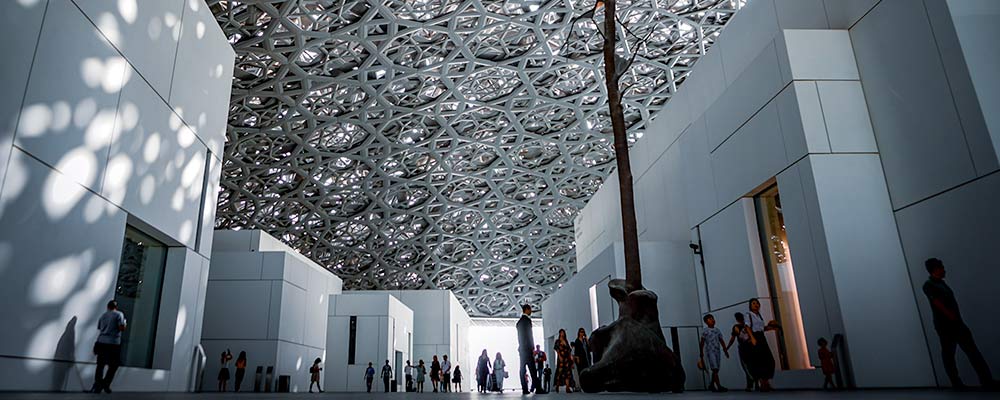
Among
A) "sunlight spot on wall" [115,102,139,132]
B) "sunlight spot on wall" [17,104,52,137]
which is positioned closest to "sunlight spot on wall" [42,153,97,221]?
"sunlight spot on wall" [17,104,52,137]

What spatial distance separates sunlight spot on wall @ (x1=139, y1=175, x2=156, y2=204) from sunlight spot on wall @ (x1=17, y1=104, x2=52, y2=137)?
95.4 inches

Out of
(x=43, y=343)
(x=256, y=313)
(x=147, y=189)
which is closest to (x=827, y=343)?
(x=43, y=343)

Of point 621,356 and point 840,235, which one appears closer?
point 621,356

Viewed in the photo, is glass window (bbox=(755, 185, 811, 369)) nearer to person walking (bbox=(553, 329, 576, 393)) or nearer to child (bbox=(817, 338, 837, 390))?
child (bbox=(817, 338, 837, 390))

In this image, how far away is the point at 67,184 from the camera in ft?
23.2

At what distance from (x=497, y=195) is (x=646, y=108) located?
12996mm

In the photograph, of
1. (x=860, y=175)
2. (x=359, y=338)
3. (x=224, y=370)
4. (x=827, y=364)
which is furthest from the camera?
(x=359, y=338)

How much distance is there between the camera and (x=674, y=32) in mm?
26156

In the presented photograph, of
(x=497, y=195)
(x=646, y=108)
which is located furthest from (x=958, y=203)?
(x=497, y=195)

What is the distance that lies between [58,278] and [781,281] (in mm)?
9891

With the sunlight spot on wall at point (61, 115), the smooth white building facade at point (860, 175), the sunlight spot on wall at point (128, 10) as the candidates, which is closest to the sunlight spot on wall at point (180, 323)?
the sunlight spot on wall at point (61, 115)

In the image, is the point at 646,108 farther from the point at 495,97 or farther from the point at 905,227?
the point at 905,227

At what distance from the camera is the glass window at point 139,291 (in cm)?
887

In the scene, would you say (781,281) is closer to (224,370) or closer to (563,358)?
(563,358)
